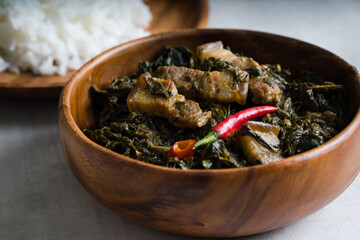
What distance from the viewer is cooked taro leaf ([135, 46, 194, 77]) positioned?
391cm

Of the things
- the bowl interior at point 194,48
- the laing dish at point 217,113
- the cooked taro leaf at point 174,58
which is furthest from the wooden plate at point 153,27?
the cooked taro leaf at point 174,58

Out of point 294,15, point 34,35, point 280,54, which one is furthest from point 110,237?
point 294,15

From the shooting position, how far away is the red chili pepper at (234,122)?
2801mm

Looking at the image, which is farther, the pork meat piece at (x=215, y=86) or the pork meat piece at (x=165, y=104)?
the pork meat piece at (x=215, y=86)

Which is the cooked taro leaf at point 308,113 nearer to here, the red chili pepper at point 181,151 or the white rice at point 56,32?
the red chili pepper at point 181,151

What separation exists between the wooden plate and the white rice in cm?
15

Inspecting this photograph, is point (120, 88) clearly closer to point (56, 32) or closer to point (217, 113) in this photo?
point (217, 113)

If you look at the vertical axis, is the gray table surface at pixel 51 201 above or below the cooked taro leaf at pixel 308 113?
below

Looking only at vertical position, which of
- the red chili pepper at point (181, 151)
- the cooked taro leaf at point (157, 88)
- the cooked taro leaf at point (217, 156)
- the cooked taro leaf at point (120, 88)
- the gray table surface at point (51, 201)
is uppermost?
the cooked taro leaf at point (157, 88)

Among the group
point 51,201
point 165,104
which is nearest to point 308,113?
point 165,104

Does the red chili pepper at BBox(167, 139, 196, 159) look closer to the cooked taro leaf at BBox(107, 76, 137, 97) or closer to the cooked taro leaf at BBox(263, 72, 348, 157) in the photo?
the cooked taro leaf at BBox(263, 72, 348, 157)

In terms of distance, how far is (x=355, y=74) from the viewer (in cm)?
332

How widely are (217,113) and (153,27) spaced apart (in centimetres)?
293

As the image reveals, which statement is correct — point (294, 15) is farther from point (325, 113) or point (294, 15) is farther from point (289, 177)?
point (289, 177)
